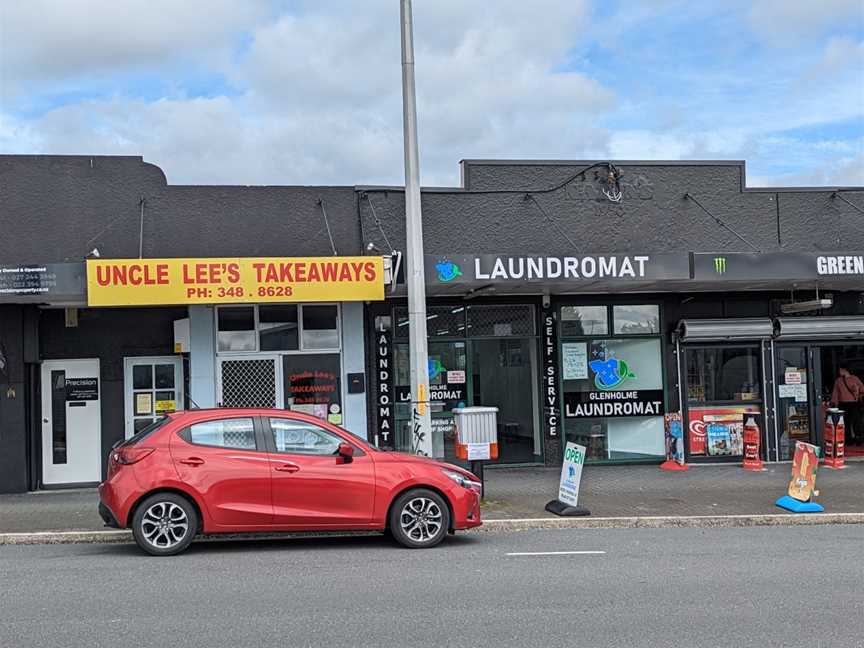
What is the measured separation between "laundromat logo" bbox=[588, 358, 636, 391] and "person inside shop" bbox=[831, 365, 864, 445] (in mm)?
3957

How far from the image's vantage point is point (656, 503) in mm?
13367

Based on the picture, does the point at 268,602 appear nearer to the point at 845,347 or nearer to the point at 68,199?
the point at 68,199

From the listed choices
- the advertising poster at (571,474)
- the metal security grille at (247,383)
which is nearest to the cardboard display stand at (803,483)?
the advertising poster at (571,474)

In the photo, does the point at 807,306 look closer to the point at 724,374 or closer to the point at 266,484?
the point at 724,374

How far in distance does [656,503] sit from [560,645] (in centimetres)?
732

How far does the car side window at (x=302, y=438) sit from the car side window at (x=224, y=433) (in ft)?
0.85

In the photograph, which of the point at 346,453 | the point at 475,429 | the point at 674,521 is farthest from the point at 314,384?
the point at 674,521

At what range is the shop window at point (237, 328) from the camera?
623 inches

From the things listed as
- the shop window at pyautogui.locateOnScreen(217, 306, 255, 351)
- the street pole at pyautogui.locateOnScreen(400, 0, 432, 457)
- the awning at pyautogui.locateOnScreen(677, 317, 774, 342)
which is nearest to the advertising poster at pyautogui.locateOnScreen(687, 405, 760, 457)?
the awning at pyautogui.locateOnScreen(677, 317, 774, 342)

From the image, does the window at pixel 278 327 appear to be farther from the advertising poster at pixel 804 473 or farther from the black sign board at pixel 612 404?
the advertising poster at pixel 804 473

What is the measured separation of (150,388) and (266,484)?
6674 mm

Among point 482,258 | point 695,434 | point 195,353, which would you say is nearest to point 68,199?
point 195,353

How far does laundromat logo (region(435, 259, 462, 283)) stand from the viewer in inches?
570

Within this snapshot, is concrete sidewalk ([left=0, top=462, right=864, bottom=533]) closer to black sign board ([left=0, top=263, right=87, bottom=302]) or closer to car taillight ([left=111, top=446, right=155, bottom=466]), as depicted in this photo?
car taillight ([left=111, top=446, right=155, bottom=466])
